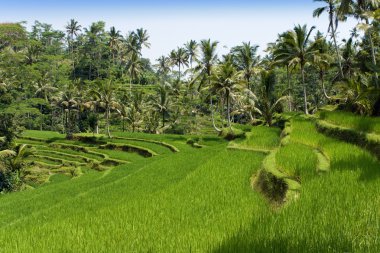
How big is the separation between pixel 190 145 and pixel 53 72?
46291 mm

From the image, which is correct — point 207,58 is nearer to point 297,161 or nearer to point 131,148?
point 131,148

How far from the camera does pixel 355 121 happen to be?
14.1 m

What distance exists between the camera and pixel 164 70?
95.6 metres

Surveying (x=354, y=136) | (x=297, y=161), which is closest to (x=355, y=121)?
(x=354, y=136)

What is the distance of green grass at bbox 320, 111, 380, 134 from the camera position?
12.3 metres

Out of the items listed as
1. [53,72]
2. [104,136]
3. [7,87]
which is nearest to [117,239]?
[7,87]

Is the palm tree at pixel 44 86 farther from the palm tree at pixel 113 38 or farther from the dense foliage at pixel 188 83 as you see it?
the palm tree at pixel 113 38

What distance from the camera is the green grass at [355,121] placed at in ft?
40.4

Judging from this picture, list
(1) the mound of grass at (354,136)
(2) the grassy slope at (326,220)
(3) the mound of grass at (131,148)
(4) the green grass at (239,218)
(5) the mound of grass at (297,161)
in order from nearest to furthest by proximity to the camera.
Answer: (2) the grassy slope at (326,220) < (4) the green grass at (239,218) < (5) the mound of grass at (297,161) < (1) the mound of grass at (354,136) < (3) the mound of grass at (131,148)

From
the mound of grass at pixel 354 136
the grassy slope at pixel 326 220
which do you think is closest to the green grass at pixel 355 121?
the mound of grass at pixel 354 136

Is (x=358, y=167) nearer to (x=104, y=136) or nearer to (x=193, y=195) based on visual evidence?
(x=193, y=195)

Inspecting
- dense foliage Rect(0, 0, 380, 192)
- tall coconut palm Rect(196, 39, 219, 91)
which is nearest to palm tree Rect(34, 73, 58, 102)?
dense foliage Rect(0, 0, 380, 192)

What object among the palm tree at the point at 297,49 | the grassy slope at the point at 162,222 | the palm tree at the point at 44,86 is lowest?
the grassy slope at the point at 162,222

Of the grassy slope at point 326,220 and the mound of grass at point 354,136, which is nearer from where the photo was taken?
the grassy slope at point 326,220
